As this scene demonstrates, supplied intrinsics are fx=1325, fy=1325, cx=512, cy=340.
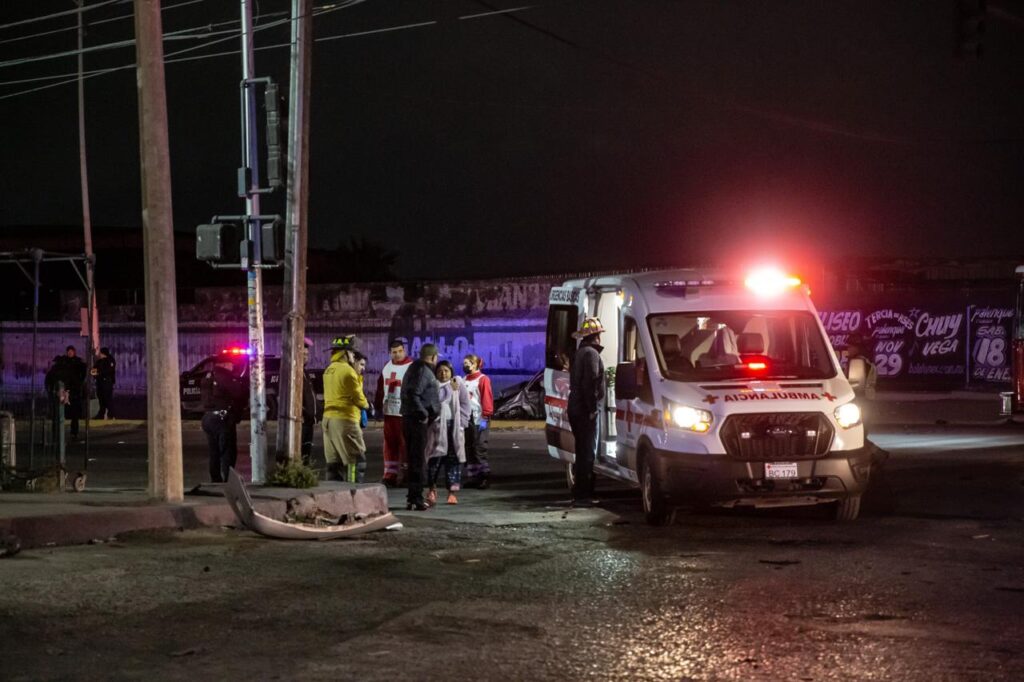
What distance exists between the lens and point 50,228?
218ft

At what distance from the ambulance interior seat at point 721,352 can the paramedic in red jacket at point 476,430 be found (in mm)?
3776

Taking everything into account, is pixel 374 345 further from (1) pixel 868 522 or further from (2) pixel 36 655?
(2) pixel 36 655

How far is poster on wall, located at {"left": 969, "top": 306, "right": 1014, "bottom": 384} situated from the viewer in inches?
1259

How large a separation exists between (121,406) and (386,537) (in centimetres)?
2915

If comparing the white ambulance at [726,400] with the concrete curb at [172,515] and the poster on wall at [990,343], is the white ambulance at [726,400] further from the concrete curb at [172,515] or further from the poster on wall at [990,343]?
the poster on wall at [990,343]

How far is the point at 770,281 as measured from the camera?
521 inches

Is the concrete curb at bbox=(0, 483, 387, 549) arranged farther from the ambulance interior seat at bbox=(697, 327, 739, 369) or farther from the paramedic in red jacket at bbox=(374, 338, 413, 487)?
the ambulance interior seat at bbox=(697, 327, 739, 369)

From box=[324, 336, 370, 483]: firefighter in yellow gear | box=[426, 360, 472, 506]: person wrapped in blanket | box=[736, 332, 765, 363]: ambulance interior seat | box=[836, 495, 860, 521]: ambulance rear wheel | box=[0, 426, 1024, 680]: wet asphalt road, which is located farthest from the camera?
box=[324, 336, 370, 483]: firefighter in yellow gear

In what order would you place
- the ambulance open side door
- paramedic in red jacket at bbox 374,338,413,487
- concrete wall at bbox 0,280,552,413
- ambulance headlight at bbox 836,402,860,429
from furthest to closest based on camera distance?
concrete wall at bbox 0,280,552,413
paramedic in red jacket at bbox 374,338,413,487
the ambulance open side door
ambulance headlight at bbox 836,402,860,429

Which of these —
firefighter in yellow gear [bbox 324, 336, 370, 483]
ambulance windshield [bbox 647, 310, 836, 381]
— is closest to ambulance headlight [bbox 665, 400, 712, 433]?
ambulance windshield [bbox 647, 310, 836, 381]

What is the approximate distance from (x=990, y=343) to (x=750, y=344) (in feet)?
69.1

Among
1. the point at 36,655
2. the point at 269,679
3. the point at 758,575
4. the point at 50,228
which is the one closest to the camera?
the point at 269,679

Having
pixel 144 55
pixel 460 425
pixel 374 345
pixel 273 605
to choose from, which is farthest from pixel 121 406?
pixel 273 605

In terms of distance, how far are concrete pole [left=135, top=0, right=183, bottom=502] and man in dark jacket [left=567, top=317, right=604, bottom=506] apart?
407cm
